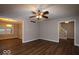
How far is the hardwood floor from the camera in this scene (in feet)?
4.84

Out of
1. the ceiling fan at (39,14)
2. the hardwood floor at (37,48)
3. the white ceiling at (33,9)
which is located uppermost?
the white ceiling at (33,9)

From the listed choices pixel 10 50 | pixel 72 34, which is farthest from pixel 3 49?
pixel 72 34

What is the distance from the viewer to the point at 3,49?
1.46 m

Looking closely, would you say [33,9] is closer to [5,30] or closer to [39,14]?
[39,14]

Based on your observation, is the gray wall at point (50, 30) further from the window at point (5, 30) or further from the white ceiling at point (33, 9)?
the window at point (5, 30)

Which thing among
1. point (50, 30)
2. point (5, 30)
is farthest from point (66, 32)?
point (5, 30)

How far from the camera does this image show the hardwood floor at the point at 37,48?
1475mm

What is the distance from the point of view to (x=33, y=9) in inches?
57.2

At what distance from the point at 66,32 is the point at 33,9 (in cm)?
71

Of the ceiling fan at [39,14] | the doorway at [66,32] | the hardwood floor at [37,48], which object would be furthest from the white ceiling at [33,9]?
the hardwood floor at [37,48]

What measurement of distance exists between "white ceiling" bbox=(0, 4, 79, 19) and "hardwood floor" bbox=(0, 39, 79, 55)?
446 millimetres

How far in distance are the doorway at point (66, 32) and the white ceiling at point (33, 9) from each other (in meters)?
0.16
